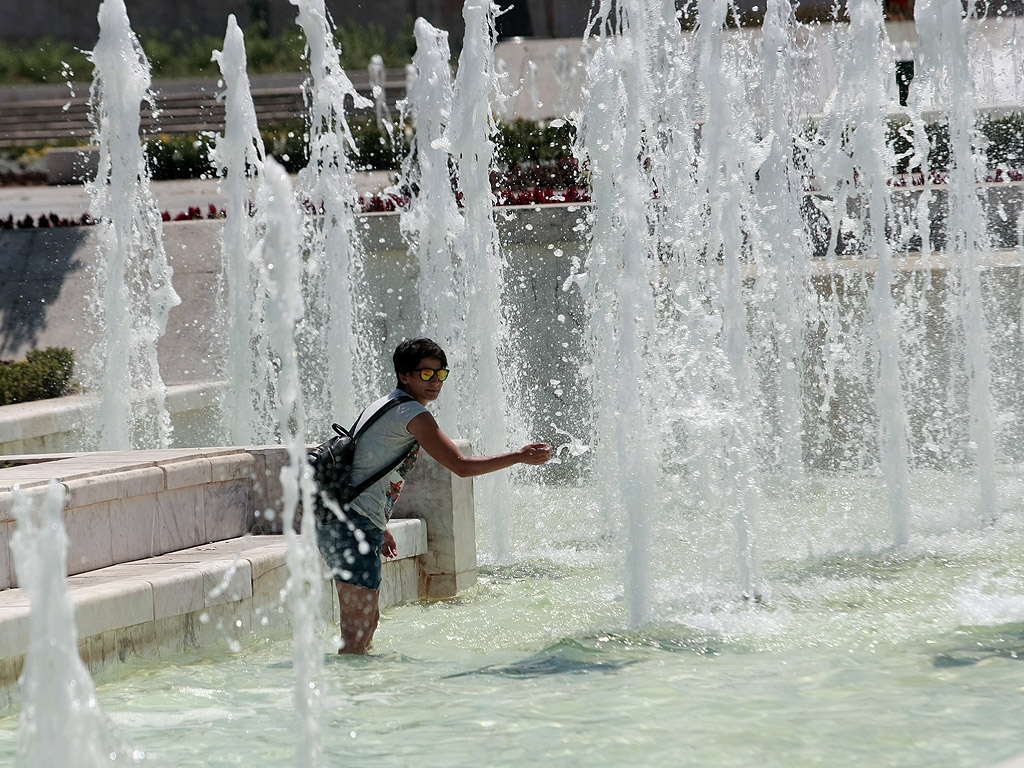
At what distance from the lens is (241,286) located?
910 cm

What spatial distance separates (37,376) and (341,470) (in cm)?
518

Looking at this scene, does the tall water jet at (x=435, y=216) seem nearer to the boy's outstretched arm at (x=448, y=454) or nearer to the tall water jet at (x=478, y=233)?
the tall water jet at (x=478, y=233)

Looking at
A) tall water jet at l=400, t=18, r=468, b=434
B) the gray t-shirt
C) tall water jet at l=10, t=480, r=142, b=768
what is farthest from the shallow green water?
tall water jet at l=400, t=18, r=468, b=434

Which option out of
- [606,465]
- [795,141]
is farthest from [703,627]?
[795,141]

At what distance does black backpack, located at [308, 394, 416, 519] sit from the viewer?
4504 mm

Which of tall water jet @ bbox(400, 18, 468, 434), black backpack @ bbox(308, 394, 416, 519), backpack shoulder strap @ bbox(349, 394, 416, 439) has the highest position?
tall water jet @ bbox(400, 18, 468, 434)

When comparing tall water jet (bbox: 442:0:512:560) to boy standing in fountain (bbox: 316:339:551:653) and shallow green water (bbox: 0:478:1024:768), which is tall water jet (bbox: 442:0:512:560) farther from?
boy standing in fountain (bbox: 316:339:551:653)

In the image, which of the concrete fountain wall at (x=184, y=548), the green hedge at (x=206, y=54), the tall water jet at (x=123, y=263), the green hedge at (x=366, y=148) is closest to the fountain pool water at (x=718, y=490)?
the concrete fountain wall at (x=184, y=548)

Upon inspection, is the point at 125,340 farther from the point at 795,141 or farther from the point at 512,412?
the point at 795,141

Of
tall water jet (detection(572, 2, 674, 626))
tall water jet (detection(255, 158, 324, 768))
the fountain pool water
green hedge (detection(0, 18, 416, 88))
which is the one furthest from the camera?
green hedge (detection(0, 18, 416, 88))

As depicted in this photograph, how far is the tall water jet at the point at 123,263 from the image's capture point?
864 centimetres

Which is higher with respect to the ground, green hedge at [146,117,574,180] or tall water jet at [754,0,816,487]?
green hedge at [146,117,574,180]

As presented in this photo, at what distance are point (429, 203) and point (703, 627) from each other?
4660 millimetres

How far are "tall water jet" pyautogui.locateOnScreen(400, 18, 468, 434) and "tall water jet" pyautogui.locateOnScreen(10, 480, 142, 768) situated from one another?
5592mm
